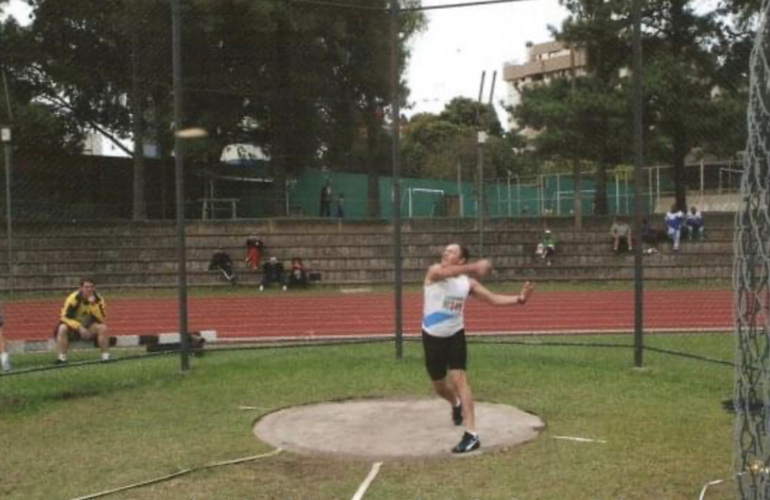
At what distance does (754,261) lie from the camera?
4.49 m

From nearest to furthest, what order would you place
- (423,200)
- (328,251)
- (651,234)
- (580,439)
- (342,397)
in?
(580,439) → (342,397) → (328,251) → (651,234) → (423,200)

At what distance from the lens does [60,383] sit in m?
10.1

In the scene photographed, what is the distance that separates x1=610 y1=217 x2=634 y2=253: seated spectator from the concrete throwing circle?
1829 cm

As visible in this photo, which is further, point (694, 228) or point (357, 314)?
point (694, 228)

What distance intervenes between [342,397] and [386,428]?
4.99 feet

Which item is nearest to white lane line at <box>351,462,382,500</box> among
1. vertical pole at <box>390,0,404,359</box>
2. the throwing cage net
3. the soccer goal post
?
the throwing cage net

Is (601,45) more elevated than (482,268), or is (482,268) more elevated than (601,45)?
A: (601,45)

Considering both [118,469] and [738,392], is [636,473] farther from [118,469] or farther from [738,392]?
[118,469]

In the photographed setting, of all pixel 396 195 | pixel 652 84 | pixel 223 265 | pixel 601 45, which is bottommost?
pixel 223 265

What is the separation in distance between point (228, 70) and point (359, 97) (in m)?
4.21

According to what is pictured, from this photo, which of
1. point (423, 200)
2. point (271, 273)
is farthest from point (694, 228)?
point (271, 273)

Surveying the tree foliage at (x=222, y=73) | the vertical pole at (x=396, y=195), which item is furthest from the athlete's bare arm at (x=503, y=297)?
the tree foliage at (x=222, y=73)

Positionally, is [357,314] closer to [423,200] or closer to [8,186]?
[8,186]

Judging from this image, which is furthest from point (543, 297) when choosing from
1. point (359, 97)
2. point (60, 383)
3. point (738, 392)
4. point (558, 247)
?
point (738, 392)
